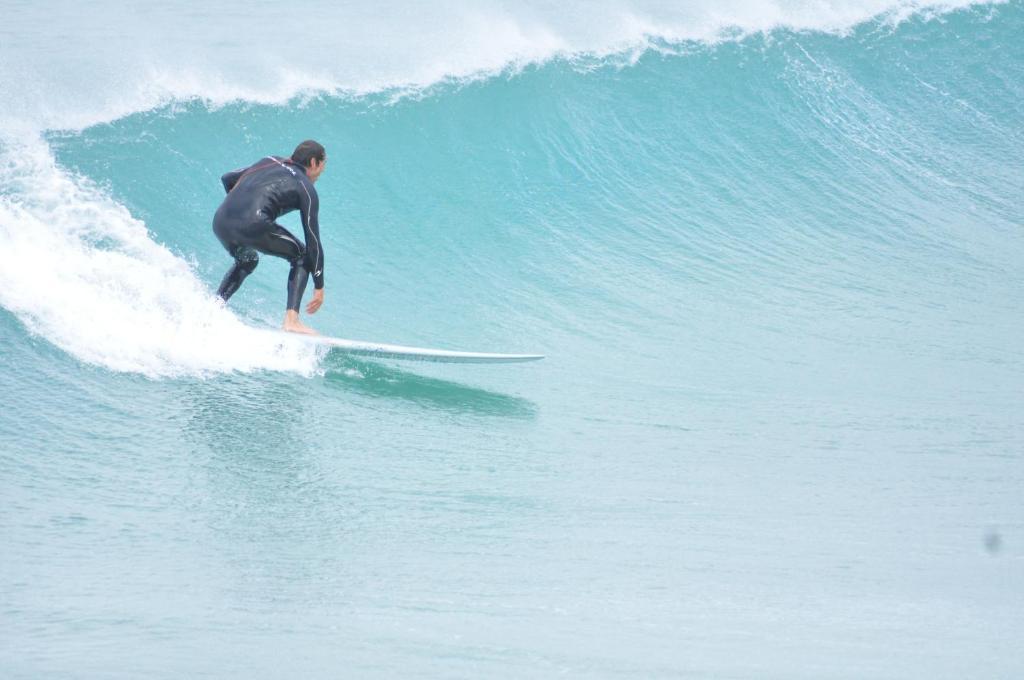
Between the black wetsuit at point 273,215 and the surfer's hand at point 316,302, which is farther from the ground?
the black wetsuit at point 273,215

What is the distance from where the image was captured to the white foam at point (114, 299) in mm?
7332

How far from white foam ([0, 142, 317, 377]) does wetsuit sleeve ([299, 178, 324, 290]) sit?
463 millimetres

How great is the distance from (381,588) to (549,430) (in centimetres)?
238

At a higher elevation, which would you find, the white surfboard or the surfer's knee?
the surfer's knee

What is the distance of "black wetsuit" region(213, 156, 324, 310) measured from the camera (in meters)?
7.43

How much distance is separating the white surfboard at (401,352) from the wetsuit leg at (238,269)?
491 mm

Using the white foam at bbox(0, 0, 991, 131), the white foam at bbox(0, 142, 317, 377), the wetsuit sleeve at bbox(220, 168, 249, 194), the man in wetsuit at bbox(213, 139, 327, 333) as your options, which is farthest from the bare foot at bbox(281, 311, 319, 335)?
the white foam at bbox(0, 0, 991, 131)

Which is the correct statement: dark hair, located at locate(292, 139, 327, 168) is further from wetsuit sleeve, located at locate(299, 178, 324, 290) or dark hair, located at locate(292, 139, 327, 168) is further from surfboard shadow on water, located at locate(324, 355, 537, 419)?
surfboard shadow on water, located at locate(324, 355, 537, 419)

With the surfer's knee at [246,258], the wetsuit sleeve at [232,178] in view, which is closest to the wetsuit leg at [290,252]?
the surfer's knee at [246,258]

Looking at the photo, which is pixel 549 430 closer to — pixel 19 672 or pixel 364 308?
pixel 364 308

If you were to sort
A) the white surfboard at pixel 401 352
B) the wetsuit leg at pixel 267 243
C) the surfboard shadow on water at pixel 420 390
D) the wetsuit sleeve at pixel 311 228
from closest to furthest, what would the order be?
1. the surfboard shadow on water at pixel 420 390
2. the wetsuit sleeve at pixel 311 228
3. the wetsuit leg at pixel 267 243
4. the white surfboard at pixel 401 352

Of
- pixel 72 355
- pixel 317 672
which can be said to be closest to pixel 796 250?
pixel 72 355

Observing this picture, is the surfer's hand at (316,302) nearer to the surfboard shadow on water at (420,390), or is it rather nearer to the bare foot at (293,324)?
the bare foot at (293,324)

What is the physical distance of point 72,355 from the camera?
7219 millimetres
